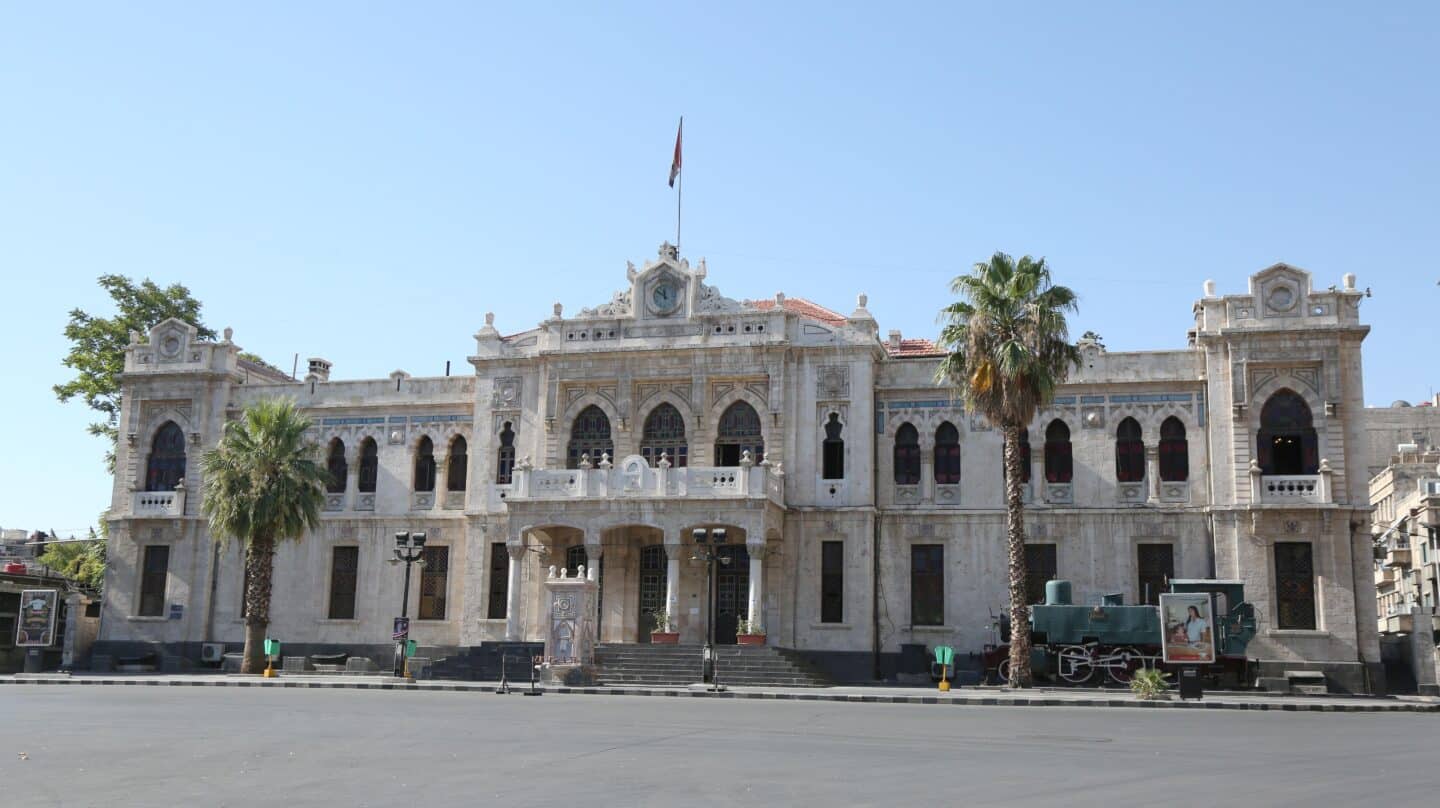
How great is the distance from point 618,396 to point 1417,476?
31.0 meters

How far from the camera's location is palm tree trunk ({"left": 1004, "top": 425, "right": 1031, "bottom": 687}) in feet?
110

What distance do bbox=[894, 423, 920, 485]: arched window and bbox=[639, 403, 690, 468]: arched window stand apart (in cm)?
654

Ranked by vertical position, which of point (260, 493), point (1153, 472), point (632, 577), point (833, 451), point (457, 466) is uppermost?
point (833, 451)

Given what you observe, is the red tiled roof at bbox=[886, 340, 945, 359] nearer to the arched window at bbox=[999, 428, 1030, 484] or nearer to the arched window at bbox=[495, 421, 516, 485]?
the arched window at bbox=[999, 428, 1030, 484]

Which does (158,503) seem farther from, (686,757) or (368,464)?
(686,757)

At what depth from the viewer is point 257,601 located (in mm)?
40469

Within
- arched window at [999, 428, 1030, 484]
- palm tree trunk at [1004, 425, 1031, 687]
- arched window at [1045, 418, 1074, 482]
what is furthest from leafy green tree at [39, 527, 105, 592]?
palm tree trunk at [1004, 425, 1031, 687]

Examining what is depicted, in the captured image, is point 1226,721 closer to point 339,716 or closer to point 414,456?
point 339,716

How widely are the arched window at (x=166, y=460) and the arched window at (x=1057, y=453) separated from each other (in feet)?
95.7

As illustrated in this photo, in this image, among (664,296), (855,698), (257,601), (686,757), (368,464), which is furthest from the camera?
(368,464)

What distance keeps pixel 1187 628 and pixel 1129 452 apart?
26.5 ft

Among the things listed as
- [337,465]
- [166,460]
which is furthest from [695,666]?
[166,460]

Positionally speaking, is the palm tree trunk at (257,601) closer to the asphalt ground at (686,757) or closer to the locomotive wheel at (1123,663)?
the asphalt ground at (686,757)

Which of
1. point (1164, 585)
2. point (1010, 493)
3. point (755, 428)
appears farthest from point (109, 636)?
point (1164, 585)
